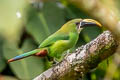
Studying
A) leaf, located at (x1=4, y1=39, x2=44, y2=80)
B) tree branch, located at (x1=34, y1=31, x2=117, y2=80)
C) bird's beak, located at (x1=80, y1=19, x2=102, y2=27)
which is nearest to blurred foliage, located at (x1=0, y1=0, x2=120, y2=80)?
leaf, located at (x1=4, y1=39, x2=44, y2=80)

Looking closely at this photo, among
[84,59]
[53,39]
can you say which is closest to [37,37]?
[53,39]

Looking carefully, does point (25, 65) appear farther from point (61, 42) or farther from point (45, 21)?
point (61, 42)

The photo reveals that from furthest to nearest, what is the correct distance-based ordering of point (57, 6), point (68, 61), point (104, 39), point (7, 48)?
point (57, 6)
point (7, 48)
point (68, 61)
point (104, 39)

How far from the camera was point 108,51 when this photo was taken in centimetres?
208

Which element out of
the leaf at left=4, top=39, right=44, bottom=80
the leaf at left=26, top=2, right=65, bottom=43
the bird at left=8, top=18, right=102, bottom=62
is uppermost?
the bird at left=8, top=18, right=102, bottom=62

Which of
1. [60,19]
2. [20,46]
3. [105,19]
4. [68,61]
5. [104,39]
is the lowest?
[20,46]

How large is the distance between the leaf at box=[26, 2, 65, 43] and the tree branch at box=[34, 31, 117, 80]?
6.66 ft

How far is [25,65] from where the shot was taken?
4332mm

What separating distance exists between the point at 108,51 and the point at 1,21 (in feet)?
5.20

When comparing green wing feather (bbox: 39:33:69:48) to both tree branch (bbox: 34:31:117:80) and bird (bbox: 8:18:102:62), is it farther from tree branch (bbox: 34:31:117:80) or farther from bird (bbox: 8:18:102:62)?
tree branch (bbox: 34:31:117:80)

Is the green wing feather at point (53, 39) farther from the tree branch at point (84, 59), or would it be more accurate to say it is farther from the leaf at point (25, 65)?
the leaf at point (25, 65)

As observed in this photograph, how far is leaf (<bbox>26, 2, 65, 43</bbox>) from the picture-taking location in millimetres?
4387

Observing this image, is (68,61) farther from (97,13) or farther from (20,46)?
(20,46)

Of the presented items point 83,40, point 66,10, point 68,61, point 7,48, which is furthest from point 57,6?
point 68,61
